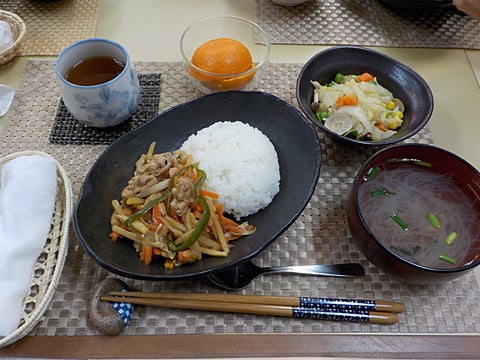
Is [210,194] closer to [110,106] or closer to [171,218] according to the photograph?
[171,218]

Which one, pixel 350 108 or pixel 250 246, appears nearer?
pixel 250 246

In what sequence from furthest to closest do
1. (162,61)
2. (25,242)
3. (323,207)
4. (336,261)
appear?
(162,61)
(323,207)
(336,261)
(25,242)

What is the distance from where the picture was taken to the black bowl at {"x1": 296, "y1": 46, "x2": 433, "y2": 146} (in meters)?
1.68

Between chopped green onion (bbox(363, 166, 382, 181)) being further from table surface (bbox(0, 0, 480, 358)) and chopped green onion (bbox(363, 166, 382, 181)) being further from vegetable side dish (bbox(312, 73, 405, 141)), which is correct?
table surface (bbox(0, 0, 480, 358))

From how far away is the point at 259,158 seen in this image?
1570 mm

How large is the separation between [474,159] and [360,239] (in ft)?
2.67

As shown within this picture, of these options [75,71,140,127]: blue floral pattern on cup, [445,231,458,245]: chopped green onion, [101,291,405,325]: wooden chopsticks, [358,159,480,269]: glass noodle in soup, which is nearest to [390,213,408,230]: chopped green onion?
[358,159,480,269]: glass noodle in soup

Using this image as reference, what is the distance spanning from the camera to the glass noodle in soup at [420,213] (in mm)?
1360

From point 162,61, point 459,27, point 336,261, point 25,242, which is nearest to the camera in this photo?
point 25,242

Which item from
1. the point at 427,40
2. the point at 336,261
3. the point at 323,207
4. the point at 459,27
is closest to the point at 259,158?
the point at 323,207

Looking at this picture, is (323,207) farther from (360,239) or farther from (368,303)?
(368,303)

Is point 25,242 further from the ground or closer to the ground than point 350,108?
closer to the ground

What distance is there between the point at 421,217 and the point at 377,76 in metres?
0.74

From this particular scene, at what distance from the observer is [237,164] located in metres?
1.57
